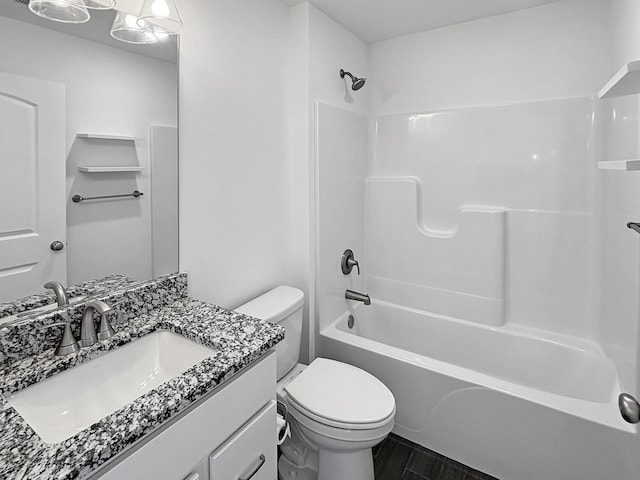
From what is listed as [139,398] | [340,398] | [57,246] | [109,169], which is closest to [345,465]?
[340,398]

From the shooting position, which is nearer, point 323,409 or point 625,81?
point 625,81

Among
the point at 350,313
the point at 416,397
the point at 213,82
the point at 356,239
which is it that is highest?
the point at 213,82

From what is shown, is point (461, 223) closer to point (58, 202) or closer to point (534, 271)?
point (534, 271)

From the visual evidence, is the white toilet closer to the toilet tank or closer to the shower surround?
the toilet tank

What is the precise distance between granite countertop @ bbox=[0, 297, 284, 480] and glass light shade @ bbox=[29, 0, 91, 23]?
1014 millimetres

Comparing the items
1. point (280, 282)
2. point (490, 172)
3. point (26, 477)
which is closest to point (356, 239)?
point (280, 282)

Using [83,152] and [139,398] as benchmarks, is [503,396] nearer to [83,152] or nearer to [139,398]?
[139,398]

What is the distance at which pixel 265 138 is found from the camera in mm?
1956

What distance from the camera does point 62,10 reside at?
1098mm

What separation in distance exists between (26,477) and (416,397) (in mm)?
1681

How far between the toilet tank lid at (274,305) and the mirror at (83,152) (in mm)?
430

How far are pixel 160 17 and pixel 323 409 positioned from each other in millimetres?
1597

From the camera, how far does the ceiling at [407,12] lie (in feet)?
6.56

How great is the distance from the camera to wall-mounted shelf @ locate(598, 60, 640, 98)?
Result: 37.3 inches
